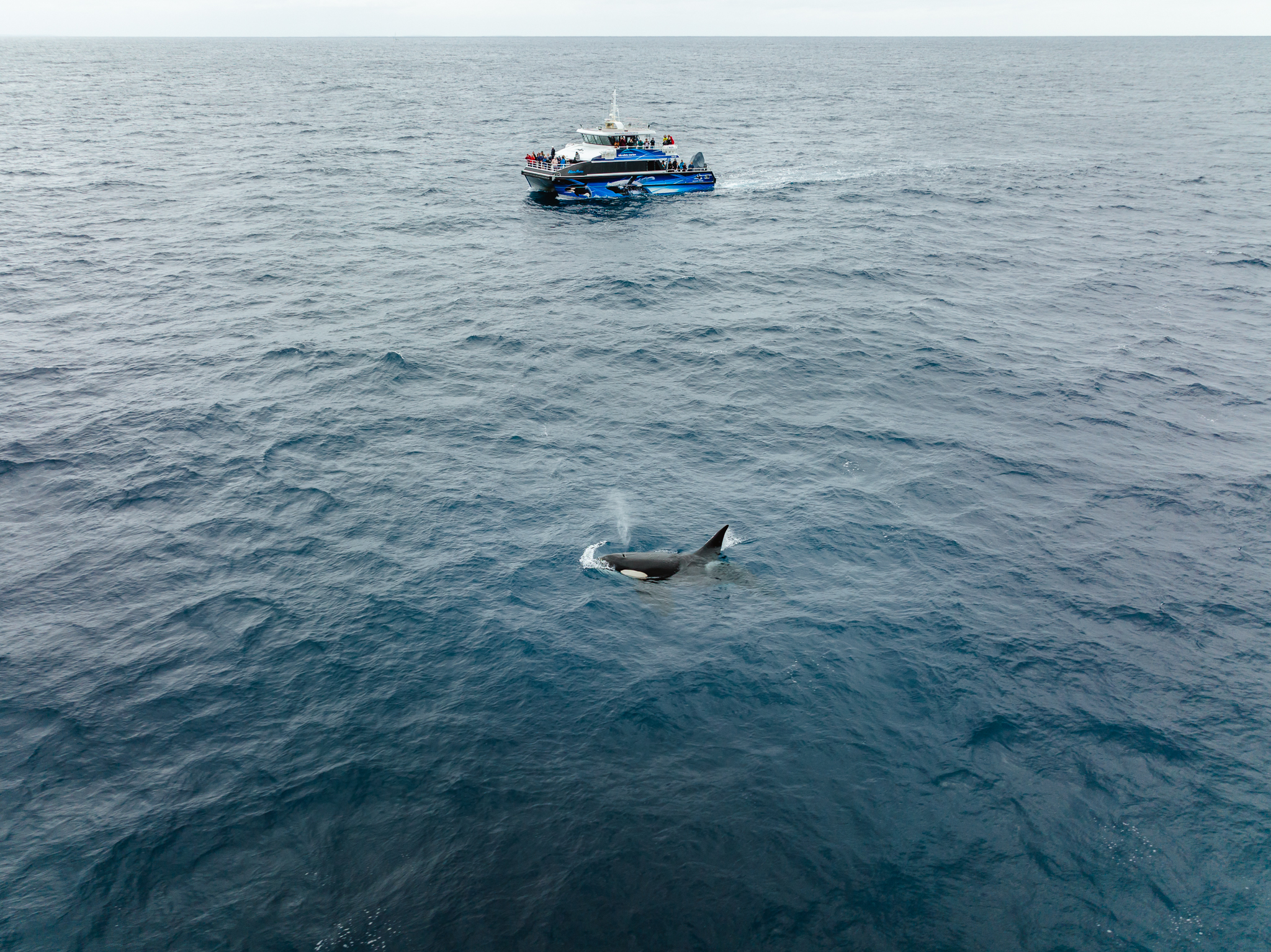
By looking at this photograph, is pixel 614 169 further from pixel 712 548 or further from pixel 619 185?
pixel 712 548

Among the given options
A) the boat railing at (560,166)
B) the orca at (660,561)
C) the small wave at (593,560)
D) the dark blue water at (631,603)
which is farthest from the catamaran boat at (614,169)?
the orca at (660,561)

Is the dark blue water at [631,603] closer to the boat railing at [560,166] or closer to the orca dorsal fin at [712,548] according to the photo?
the orca dorsal fin at [712,548]

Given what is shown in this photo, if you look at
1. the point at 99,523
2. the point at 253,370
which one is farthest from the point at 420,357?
the point at 99,523

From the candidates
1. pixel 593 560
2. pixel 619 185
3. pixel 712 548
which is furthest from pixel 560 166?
pixel 712 548

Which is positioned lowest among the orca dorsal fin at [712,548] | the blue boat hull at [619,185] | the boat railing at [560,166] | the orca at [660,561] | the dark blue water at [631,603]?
the dark blue water at [631,603]

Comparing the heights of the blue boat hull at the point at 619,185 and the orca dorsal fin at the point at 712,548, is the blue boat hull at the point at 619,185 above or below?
above

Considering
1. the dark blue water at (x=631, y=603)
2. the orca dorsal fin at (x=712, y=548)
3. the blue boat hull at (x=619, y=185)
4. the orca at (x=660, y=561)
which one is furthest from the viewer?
the blue boat hull at (x=619, y=185)

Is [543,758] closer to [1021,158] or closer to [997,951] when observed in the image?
[997,951]

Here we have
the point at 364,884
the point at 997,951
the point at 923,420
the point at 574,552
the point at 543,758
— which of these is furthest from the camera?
the point at 923,420
